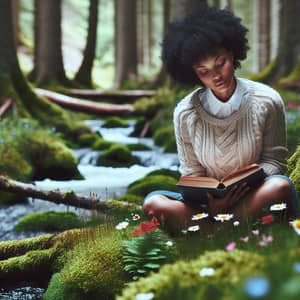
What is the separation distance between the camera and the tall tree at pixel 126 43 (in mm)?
21906

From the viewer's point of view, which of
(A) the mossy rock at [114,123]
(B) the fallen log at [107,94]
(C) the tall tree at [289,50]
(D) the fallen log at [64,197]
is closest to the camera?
(D) the fallen log at [64,197]

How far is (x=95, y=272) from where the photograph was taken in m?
3.43

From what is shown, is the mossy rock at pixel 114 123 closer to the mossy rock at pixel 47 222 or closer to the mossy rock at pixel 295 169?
the mossy rock at pixel 47 222

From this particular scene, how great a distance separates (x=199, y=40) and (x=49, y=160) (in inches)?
241

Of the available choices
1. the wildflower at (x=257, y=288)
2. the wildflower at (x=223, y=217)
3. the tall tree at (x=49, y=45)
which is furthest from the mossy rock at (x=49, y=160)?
the tall tree at (x=49, y=45)

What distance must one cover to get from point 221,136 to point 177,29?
2.16 feet

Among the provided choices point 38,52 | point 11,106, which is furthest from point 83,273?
point 38,52

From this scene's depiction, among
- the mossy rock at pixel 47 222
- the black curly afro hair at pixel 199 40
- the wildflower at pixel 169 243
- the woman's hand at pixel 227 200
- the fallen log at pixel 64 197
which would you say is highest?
the black curly afro hair at pixel 199 40

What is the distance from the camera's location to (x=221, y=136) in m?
3.59

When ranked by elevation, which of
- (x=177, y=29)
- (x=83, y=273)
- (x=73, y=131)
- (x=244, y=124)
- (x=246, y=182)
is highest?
(x=177, y=29)

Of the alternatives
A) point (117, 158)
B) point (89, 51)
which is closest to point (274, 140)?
point (117, 158)

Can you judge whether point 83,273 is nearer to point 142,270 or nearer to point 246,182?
point 142,270

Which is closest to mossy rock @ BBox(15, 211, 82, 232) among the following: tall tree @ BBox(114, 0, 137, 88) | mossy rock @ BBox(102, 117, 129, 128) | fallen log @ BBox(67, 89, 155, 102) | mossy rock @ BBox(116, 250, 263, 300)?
mossy rock @ BBox(116, 250, 263, 300)

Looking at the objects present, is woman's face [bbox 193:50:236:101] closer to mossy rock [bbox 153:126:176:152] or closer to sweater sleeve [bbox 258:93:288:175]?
sweater sleeve [bbox 258:93:288:175]
